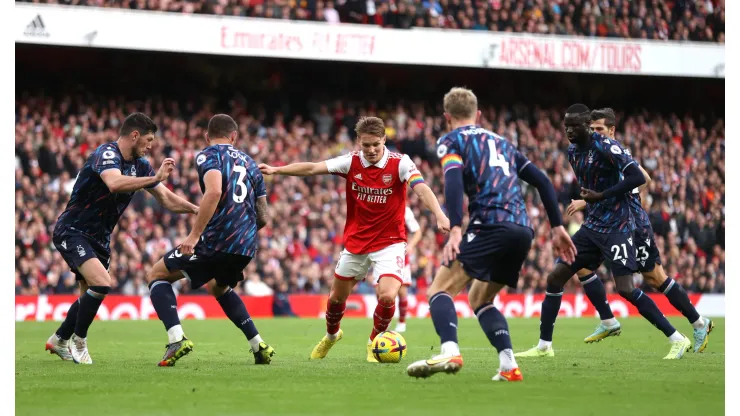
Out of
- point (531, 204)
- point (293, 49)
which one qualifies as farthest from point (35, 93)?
point (531, 204)

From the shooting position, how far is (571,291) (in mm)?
26938

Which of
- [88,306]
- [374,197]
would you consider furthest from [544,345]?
[88,306]

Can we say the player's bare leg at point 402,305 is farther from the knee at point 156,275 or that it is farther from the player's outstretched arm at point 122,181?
the player's outstretched arm at point 122,181

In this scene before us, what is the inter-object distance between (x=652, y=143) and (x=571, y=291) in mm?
7321

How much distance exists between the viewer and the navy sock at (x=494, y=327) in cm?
809

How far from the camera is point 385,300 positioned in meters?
10.6

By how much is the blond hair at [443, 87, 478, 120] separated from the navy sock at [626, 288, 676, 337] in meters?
4.27

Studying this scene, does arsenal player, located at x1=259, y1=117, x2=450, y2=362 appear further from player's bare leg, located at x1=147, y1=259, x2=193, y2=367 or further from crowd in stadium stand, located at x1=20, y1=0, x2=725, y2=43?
crowd in stadium stand, located at x1=20, y1=0, x2=725, y2=43

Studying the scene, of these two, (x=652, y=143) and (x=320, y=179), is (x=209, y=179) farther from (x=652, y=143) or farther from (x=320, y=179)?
(x=652, y=143)

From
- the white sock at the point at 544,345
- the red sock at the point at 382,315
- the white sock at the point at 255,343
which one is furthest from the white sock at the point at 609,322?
the white sock at the point at 255,343

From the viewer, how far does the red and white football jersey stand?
412 inches

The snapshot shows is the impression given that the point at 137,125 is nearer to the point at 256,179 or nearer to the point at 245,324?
the point at 256,179

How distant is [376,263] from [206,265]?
184 cm

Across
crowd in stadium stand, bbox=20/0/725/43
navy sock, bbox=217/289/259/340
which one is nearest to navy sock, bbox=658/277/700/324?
navy sock, bbox=217/289/259/340
